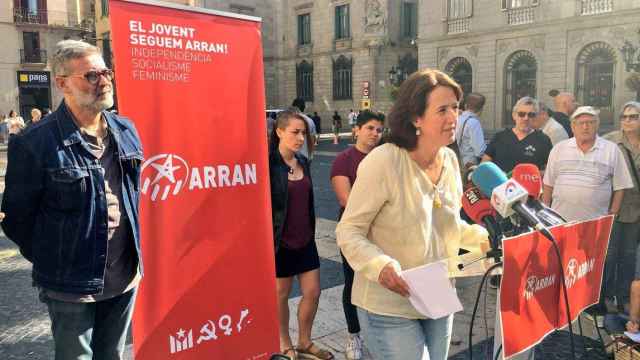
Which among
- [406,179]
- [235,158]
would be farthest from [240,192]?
[406,179]

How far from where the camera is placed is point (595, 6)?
83.4 ft

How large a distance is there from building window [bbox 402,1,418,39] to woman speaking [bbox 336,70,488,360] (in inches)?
1517

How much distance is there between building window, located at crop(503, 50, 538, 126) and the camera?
93.0ft

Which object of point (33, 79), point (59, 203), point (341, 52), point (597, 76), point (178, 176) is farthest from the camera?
point (341, 52)

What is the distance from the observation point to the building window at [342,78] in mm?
40438

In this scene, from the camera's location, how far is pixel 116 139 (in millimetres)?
2486

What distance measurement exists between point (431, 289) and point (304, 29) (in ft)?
145

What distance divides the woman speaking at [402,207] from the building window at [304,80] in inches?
1636

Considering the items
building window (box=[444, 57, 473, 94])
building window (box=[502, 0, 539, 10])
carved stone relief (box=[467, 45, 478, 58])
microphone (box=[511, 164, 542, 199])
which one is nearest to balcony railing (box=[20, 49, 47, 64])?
building window (box=[444, 57, 473, 94])

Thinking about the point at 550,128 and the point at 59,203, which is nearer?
the point at 59,203

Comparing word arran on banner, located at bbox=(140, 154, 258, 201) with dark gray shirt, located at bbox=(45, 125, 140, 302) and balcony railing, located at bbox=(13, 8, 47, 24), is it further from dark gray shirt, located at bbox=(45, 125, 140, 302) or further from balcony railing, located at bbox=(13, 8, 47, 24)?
balcony railing, located at bbox=(13, 8, 47, 24)

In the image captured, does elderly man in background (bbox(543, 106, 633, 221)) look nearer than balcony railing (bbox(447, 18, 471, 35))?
Yes

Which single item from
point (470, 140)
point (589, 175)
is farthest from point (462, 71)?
point (589, 175)

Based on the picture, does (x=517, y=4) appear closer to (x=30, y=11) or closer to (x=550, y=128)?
(x=550, y=128)
